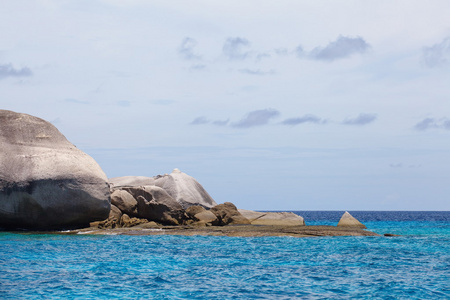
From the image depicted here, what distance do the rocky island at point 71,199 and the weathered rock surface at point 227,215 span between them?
0.39 feet

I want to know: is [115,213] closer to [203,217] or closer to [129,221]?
[129,221]

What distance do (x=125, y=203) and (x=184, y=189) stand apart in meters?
10.0

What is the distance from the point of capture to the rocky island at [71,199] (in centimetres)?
3500

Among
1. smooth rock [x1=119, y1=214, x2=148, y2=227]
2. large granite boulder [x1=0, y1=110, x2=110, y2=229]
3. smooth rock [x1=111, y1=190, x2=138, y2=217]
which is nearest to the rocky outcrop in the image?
smooth rock [x1=119, y1=214, x2=148, y2=227]

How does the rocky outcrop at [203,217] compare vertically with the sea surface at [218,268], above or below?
above

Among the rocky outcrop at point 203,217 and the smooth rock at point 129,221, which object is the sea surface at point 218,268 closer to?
the smooth rock at point 129,221

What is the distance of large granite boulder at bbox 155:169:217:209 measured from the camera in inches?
1899

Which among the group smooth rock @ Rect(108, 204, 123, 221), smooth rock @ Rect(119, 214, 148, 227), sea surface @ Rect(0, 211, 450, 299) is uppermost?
smooth rock @ Rect(108, 204, 123, 221)

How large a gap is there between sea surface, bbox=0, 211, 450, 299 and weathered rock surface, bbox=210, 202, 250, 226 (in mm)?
9466

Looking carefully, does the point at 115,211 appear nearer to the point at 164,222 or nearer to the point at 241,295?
the point at 164,222

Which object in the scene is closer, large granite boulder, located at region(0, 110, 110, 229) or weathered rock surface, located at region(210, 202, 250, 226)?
large granite boulder, located at region(0, 110, 110, 229)

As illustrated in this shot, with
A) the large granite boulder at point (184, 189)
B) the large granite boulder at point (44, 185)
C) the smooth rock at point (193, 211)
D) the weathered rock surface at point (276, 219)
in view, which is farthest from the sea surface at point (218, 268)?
the large granite boulder at point (184, 189)

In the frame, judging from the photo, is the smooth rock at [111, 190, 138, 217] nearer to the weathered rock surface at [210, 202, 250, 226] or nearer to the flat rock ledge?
the flat rock ledge

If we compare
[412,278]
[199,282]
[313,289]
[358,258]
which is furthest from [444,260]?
[199,282]
